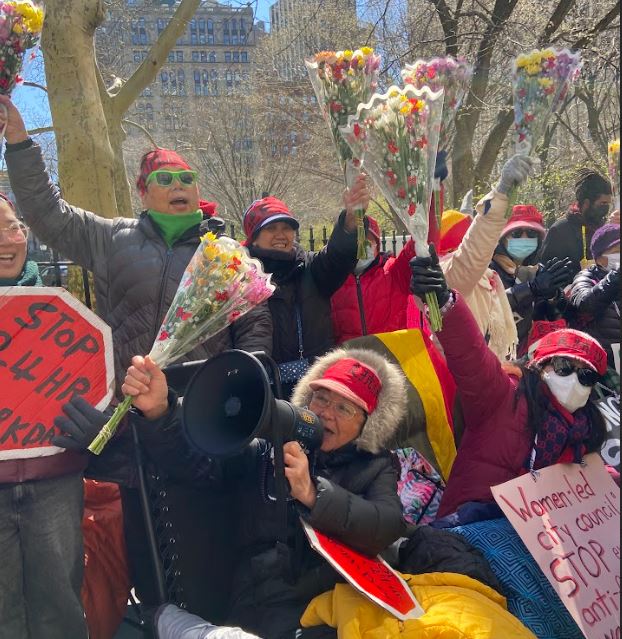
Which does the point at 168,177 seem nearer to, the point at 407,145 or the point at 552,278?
the point at 407,145

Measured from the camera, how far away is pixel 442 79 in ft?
9.43

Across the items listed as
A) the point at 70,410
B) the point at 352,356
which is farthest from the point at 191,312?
the point at 352,356

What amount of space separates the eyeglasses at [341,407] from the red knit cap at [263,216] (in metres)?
1.00

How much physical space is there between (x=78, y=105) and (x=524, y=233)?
3962mm

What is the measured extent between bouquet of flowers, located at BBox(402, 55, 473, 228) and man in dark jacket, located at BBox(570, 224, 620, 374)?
1.14 m

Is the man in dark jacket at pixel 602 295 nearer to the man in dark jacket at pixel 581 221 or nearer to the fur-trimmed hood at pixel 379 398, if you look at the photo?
the man in dark jacket at pixel 581 221

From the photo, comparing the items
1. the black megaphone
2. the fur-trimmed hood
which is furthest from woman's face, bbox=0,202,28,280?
the fur-trimmed hood

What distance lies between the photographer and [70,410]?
2.32m

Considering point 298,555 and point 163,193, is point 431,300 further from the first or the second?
point 163,193

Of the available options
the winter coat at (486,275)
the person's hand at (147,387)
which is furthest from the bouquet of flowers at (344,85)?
the person's hand at (147,387)

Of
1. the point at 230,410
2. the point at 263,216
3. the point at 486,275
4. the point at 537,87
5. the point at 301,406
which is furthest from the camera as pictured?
the point at 486,275

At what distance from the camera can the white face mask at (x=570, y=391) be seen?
2758 millimetres

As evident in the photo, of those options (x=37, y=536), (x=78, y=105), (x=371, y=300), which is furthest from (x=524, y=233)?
(x=78, y=105)

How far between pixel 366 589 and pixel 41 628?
1138 mm
